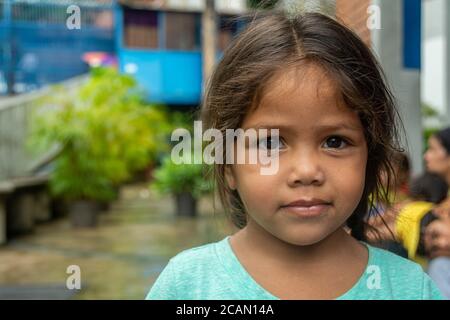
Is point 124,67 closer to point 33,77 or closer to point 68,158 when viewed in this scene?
point 33,77

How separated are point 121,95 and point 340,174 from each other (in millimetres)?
8824

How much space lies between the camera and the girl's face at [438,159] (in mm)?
2779

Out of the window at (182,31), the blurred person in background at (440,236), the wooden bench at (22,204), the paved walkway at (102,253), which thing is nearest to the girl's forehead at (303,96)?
the blurred person in background at (440,236)

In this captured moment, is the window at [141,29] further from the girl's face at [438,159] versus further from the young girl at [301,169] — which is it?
the young girl at [301,169]

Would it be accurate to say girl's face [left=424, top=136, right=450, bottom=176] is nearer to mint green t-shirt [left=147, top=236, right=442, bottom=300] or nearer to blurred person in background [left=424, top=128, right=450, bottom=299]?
blurred person in background [left=424, top=128, right=450, bottom=299]

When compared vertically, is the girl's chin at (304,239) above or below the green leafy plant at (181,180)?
above

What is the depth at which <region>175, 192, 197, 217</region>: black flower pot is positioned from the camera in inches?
397

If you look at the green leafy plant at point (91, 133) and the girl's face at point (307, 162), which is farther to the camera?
the green leafy plant at point (91, 133)

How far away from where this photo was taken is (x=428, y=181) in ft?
9.94

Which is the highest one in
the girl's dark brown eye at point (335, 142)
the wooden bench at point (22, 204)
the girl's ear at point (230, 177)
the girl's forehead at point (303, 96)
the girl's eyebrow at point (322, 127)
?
the girl's forehead at point (303, 96)

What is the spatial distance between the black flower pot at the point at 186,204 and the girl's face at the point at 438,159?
741 cm

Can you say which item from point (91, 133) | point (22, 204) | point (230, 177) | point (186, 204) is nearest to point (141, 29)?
point (186, 204)

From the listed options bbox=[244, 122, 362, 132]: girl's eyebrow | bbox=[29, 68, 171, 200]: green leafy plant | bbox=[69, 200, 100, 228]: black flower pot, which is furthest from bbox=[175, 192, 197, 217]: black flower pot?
bbox=[244, 122, 362, 132]: girl's eyebrow

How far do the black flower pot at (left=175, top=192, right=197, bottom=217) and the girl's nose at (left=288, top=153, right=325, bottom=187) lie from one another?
Result: 9071 millimetres
